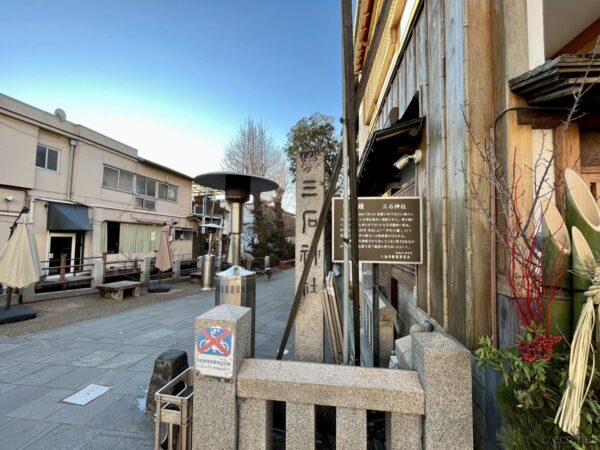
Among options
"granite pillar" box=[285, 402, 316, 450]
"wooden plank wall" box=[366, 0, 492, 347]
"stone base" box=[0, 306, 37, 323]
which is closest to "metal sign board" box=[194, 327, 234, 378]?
"granite pillar" box=[285, 402, 316, 450]

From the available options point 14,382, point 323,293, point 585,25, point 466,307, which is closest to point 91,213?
point 14,382

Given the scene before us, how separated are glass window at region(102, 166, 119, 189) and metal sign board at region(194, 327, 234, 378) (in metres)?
A: 16.3

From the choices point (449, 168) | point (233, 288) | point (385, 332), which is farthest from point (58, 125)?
point (449, 168)

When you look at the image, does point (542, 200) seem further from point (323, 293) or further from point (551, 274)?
point (323, 293)

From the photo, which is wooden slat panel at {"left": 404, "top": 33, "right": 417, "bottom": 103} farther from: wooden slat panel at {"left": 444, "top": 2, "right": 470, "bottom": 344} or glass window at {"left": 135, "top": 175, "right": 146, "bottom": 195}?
glass window at {"left": 135, "top": 175, "right": 146, "bottom": 195}

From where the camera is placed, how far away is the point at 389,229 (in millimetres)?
3648

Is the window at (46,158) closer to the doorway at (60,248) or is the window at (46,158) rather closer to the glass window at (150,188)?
the doorway at (60,248)

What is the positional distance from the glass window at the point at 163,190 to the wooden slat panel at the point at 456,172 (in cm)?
1945

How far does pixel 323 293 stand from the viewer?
4.39 metres

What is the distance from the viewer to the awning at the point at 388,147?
12.5ft

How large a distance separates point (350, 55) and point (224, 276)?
3.27 metres

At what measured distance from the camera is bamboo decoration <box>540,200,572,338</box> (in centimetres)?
190

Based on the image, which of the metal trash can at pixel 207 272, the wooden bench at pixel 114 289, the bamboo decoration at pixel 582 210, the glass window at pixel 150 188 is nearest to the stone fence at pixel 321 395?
the bamboo decoration at pixel 582 210

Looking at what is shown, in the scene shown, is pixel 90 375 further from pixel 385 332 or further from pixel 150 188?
pixel 150 188
